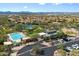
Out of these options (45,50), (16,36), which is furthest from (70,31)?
(16,36)

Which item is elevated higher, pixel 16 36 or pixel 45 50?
pixel 16 36

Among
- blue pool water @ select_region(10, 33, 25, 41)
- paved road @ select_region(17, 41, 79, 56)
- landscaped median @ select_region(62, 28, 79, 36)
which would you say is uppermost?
landscaped median @ select_region(62, 28, 79, 36)

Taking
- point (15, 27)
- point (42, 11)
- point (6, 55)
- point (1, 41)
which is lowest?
point (6, 55)

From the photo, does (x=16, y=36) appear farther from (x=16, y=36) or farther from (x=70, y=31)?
(x=70, y=31)

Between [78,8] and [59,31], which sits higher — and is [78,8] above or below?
above

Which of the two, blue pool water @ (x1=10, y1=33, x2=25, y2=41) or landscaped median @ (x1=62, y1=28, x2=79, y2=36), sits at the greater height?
landscaped median @ (x1=62, y1=28, x2=79, y2=36)

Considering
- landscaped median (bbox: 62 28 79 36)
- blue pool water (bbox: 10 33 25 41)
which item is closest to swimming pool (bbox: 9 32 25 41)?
blue pool water (bbox: 10 33 25 41)

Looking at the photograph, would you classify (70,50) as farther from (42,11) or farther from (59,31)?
(42,11)

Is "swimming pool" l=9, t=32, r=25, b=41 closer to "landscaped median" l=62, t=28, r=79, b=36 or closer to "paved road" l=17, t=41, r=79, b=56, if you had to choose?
"paved road" l=17, t=41, r=79, b=56

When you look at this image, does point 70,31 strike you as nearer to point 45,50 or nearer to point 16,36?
point 45,50

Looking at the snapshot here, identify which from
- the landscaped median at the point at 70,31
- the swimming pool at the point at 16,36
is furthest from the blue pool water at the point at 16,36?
the landscaped median at the point at 70,31

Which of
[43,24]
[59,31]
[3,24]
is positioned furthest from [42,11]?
[3,24]
